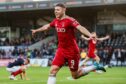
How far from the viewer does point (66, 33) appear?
44.1ft

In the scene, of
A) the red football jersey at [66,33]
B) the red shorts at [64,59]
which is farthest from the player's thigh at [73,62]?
the red football jersey at [66,33]

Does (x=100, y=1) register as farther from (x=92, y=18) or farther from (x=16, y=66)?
(x=16, y=66)

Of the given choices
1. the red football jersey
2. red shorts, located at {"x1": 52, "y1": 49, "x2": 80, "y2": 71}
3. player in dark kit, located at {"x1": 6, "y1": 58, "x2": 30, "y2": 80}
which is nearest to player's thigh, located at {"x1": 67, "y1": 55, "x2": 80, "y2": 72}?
red shorts, located at {"x1": 52, "y1": 49, "x2": 80, "y2": 71}

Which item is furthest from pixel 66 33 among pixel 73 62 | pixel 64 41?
pixel 73 62

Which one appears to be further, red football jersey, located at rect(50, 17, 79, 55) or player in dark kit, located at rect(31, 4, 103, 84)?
red football jersey, located at rect(50, 17, 79, 55)

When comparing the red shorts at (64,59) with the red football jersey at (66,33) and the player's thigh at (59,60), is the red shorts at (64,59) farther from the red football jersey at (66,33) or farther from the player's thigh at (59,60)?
the red football jersey at (66,33)

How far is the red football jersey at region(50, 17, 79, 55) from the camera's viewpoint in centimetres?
1338

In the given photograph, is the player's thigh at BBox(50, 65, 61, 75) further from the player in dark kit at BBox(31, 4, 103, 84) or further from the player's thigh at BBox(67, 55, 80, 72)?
the player's thigh at BBox(67, 55, 80, 72)

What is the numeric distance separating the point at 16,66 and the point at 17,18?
33.7 metres

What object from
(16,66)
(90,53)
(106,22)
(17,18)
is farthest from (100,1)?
(16,66)

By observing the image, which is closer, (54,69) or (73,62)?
(54,69)

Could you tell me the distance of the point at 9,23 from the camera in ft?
185

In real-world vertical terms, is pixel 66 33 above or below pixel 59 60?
above

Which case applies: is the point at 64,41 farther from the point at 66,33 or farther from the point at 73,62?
the point at 73,62
